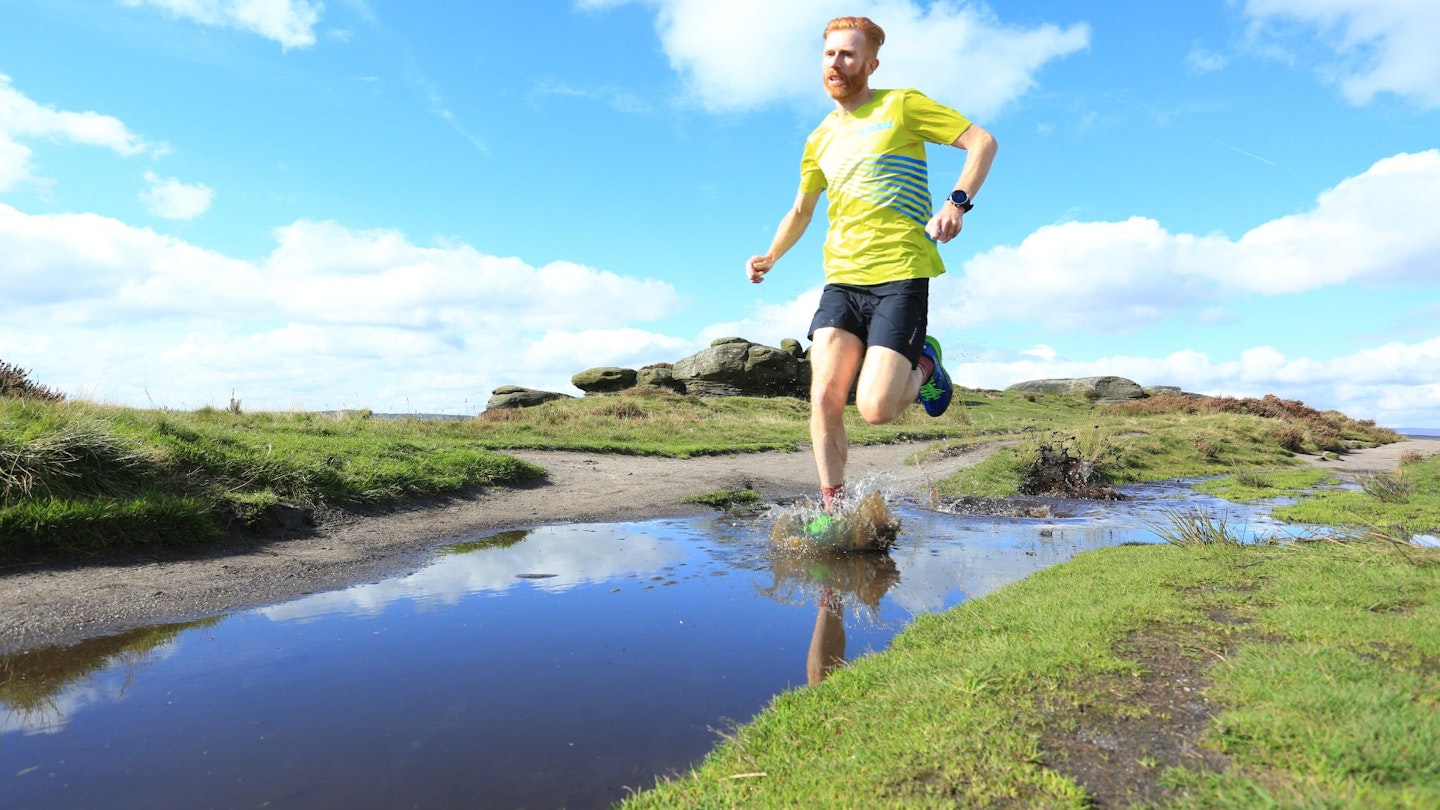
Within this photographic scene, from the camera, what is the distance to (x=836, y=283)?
16.0 feet

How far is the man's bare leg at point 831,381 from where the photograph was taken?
4.78 metres

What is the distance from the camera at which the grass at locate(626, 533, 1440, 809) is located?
1678mm

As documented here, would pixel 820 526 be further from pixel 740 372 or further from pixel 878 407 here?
pixel 740 372

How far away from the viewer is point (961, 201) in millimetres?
4195

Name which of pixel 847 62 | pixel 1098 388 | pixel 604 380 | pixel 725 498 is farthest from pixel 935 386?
pixel 1098 388

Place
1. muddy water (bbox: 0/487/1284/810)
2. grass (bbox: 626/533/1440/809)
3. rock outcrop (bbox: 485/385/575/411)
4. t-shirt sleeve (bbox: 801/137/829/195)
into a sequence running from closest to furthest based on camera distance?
grass (bbox: 626/533/1440/809)
muddy water (bbox: 0/487/1284/810)
t-shirt sleeve (bbox: 801/137/829/195)
rock outcrop (bbox: 485/385/575/411)

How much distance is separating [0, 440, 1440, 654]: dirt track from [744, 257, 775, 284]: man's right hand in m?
3.20

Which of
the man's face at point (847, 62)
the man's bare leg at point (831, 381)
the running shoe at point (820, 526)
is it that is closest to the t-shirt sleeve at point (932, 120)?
the man's face at point (847, 62)

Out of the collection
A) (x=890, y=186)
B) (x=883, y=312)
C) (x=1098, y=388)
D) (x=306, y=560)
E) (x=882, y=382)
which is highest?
(x=1098, y=388)

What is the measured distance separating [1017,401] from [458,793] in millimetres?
44803

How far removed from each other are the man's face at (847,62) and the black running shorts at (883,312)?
4.16ft

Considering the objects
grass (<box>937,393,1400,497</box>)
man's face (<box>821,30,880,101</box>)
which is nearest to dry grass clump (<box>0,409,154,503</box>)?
man's face (<box>821,30,880,101</box>)

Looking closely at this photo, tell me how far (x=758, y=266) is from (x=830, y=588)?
235 cm

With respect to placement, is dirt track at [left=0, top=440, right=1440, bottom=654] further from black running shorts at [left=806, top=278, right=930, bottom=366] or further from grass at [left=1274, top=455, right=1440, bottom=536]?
grass at [left=1274, top=455, right=1440, bottom=536]
